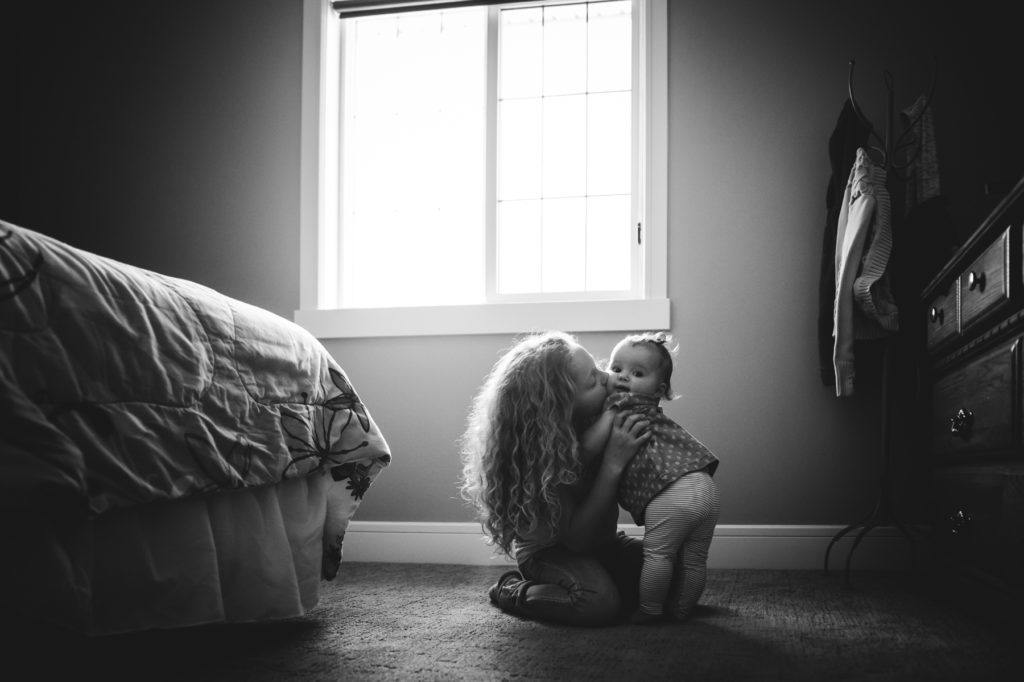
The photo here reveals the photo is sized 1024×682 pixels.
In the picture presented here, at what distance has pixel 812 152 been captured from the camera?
2658 mm

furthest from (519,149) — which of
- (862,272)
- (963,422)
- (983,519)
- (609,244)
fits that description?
(983,519)

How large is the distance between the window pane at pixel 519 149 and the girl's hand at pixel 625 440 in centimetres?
138

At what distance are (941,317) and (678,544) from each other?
35.0 inches

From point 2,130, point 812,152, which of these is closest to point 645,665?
point 812,152

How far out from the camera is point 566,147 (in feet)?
9.55

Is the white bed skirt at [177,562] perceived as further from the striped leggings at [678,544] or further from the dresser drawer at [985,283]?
the dresser drawer at [985,283]

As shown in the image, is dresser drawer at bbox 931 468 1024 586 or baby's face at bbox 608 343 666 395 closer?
dresser drawer at bbox 931 468 1024 586

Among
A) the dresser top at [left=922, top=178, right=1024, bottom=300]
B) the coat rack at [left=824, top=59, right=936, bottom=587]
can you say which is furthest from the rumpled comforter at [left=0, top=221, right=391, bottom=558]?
the coat rack at [left=824, top=59, right=936, bottom=587]

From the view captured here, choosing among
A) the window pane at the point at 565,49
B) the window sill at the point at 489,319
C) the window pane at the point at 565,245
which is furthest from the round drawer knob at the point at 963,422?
the window pane at the point at 565,49

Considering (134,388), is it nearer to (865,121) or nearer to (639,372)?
(639,372)

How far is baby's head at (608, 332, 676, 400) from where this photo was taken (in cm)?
177

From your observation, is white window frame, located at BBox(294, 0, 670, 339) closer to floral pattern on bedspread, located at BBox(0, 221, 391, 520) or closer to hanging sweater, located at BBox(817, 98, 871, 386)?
hanging sweater, located at BBox(817, 98, 871, 386)

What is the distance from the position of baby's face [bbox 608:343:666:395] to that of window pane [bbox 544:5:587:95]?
4.77 feet

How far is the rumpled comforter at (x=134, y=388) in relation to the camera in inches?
41.3
